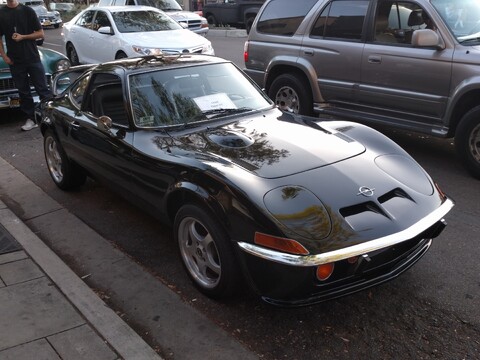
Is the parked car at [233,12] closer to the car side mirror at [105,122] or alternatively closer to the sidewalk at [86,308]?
the car side mirror at [105,122]

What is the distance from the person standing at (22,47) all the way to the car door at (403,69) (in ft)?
15.7

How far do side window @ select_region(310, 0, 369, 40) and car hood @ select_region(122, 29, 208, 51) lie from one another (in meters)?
4.23

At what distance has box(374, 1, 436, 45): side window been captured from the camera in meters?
5.75

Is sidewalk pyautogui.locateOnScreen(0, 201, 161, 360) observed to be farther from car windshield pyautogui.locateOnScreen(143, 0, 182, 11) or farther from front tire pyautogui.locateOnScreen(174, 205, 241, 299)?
car windshield pyautogui.locateOnScreen(143, 0, 182, 11)

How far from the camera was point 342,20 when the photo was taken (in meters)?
6.53

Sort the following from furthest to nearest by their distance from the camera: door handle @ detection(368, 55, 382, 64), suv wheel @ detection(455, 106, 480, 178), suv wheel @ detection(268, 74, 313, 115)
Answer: suv wheel @ detection(268, 74, 313, 115) < door handle @ detection(368, 55, 382, 64) < suv wheel @ detection(455, 106, 480, 178)

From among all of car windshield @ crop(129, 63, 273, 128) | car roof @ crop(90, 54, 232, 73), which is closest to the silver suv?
car windshield @ crop(129, 63, 273, 128)

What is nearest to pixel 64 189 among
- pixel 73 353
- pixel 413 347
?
pixel 73 353

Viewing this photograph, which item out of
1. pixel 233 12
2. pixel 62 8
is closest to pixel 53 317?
pixel 233 12

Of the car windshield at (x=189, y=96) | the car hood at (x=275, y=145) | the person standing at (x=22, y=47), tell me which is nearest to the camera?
the car hood at (x=275, y=145)

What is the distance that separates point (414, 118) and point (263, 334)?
3.66 meters

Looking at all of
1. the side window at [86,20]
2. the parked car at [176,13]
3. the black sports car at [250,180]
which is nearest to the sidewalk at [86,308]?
the black sports car at [250,180]

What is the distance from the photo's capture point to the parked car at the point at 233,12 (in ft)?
71.2

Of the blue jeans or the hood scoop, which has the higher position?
the hood scoop
